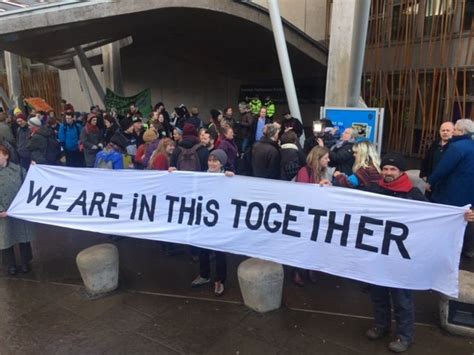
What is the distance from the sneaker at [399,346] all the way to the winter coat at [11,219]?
4389mm

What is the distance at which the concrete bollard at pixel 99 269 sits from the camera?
15.3 feet

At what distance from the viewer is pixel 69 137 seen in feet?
29.9

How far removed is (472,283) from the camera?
381 cm

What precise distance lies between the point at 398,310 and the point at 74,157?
7941 millimetres

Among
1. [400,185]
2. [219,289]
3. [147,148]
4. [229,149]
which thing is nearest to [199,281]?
[219,289]

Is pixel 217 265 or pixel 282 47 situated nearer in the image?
pixel 217 265

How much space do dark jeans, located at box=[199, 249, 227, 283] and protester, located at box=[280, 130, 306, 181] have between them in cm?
129

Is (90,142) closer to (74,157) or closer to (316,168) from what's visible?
(74,157)

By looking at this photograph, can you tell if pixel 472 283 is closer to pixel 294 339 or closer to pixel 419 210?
pixel 419 210

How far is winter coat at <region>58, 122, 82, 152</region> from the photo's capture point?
912 centimetres

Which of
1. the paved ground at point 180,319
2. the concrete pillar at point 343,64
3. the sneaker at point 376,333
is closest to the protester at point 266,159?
the paved ground at point 180,319

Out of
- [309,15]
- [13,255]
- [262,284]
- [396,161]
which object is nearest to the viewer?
[396,161]

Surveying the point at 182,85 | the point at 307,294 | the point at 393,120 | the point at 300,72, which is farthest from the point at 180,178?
the point at 182,85

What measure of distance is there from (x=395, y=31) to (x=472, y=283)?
11315 millimetres
